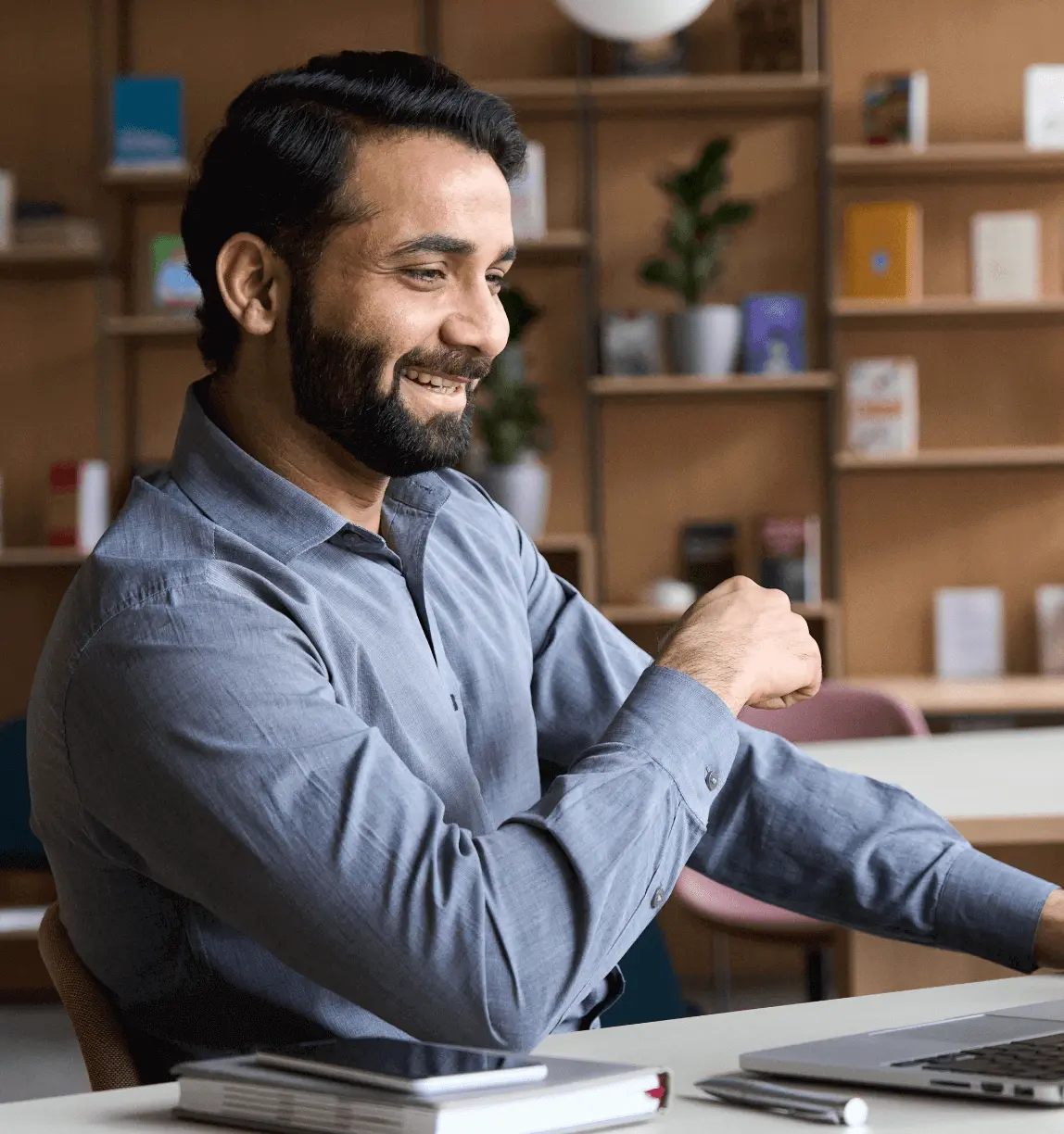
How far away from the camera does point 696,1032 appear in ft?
3.90

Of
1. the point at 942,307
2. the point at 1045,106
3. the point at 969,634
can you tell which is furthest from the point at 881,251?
the point at 969,634

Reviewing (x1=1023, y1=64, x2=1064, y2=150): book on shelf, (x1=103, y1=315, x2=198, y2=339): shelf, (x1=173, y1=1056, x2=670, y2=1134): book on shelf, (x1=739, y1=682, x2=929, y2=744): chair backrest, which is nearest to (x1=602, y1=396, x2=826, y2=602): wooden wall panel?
(x1=1023, y1=64, x2=1064, y2=150): book on shelf

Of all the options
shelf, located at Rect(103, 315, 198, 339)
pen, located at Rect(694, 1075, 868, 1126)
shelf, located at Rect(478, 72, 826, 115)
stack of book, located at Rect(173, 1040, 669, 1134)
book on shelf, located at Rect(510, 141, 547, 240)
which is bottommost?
pen, located at Rect(694, 1075, 868, 1126)

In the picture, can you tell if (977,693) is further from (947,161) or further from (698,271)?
(947,161)

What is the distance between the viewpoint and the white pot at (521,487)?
444 cm

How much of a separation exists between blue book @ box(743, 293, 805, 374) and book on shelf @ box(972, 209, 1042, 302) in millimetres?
509

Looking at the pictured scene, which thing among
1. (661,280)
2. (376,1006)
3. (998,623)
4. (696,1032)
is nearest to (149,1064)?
(376,1006)

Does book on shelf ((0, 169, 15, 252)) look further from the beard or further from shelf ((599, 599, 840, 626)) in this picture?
the beard

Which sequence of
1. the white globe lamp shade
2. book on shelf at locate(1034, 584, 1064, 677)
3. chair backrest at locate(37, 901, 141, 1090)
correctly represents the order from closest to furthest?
chair backrest at locate(37, 901, 141, 1090)
the white globe lamp shade
book on shelf at locate(1034, 584, 1064, 677)

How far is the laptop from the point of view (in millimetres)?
976

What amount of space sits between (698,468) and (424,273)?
348 cm

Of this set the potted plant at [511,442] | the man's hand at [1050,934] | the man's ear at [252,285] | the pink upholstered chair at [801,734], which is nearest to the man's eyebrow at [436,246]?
the man's ear at [252,285]

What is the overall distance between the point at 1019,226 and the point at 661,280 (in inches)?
39.4

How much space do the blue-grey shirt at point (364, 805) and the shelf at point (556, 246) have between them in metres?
3.08
